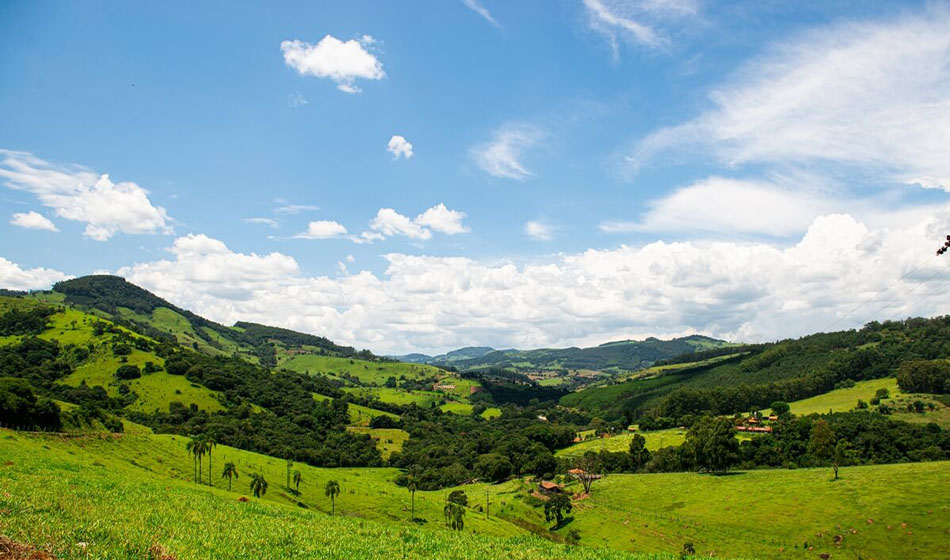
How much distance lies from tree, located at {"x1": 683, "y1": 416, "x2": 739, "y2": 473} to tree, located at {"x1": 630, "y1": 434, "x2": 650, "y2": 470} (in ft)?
60.5

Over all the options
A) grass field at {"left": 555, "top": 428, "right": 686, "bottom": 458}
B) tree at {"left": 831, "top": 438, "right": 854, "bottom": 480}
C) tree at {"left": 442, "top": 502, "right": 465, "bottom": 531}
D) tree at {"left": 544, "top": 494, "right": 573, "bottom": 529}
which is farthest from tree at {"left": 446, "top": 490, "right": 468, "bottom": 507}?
tree at {"left": 831, "top": 438, "right": 854, "bottom": 480}

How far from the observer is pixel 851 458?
13350 centimetres

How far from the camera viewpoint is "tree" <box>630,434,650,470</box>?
15088cm

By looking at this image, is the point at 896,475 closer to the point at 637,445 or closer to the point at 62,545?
the point at 637,445

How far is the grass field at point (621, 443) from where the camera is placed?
167375 mm

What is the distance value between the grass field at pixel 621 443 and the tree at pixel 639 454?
8.87m

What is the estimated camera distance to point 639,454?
154m

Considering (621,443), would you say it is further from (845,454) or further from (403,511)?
(403,511)

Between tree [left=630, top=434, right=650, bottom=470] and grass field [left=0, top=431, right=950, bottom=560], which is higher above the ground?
grass field [left=0, top=431, right=950, bottom=560]

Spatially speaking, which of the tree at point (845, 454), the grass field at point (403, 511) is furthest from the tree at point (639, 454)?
the tree at point (845, 454)

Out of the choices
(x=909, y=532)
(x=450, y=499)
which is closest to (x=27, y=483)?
(x=450, y=499)

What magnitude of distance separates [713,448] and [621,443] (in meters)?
51.2

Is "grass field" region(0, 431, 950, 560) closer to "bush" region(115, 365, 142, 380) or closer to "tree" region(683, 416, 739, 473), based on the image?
"tree" region(683, 416, 739, 473)

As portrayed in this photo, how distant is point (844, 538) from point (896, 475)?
1353 inches
